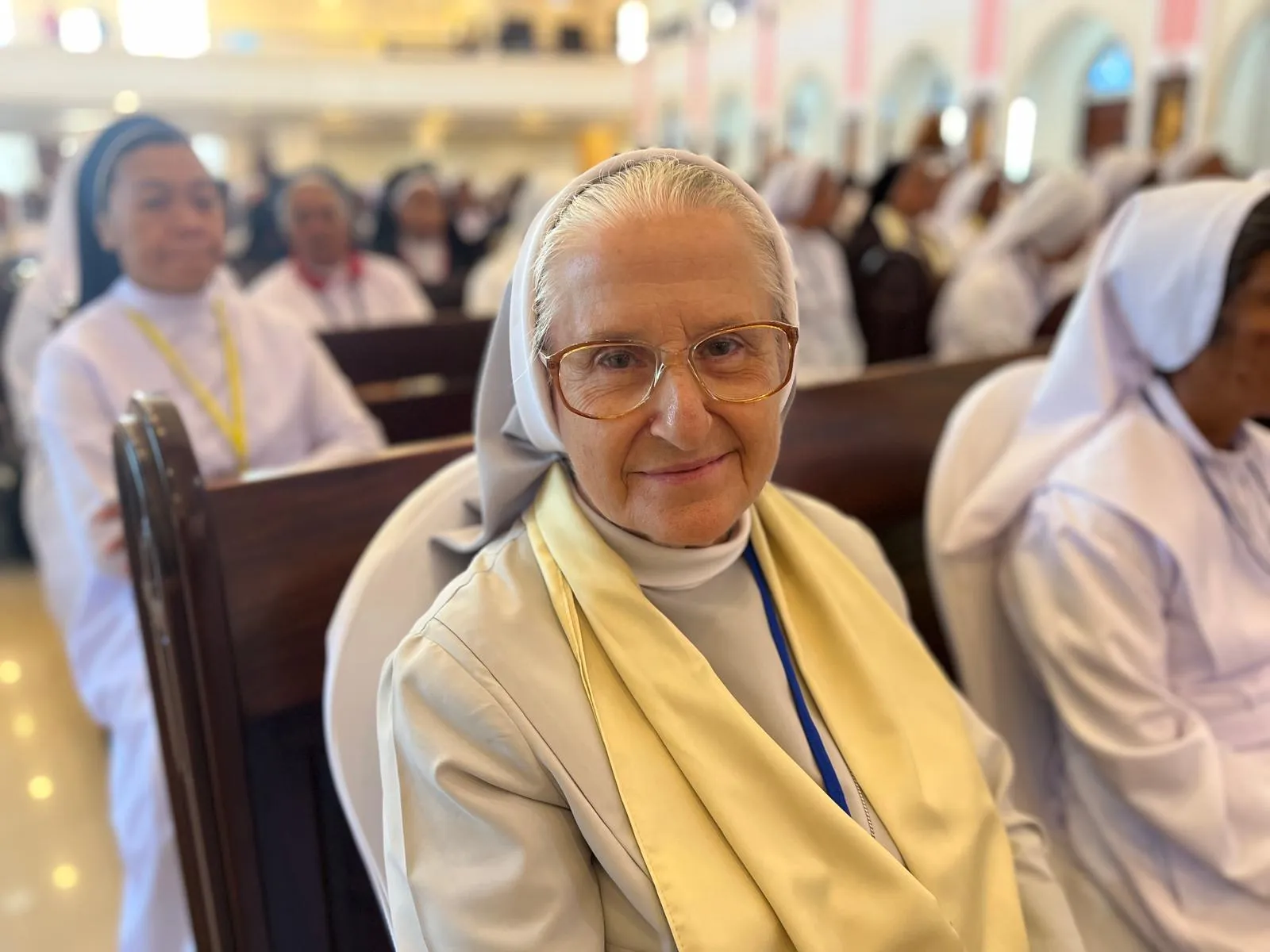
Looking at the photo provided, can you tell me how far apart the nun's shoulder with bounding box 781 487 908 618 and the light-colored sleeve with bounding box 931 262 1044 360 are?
8.02 ft

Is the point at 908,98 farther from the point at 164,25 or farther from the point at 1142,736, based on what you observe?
the point at 164,25

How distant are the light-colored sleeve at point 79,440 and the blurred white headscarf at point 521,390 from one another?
1.11 m

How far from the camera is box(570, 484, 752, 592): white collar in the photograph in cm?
107

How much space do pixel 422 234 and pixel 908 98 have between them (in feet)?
32.0

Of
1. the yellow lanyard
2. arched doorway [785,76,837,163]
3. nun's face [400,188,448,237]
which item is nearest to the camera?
the yellow lanyard

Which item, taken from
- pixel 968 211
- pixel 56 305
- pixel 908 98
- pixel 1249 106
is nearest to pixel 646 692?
pixel 56 305

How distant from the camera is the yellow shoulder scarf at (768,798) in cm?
95

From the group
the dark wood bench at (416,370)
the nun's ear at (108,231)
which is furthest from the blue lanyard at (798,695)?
the dark wood bench at (416,370)

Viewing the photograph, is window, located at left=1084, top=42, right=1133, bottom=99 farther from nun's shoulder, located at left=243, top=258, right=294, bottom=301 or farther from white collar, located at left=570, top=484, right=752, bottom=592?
white collar, located at left=570, top=484, right=752, bottom=592

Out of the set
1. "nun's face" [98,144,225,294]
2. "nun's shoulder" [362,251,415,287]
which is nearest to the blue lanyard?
"nun's face" [98,144,225,294]

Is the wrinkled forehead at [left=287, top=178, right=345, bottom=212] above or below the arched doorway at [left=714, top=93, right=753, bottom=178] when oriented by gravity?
below

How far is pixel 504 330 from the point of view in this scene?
3.67 ft

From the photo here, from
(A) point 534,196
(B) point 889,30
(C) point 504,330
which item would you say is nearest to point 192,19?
(B) point 889,30

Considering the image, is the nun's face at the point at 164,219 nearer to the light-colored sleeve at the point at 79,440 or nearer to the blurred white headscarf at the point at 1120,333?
the light-colored sleeve at the point at 79,440
